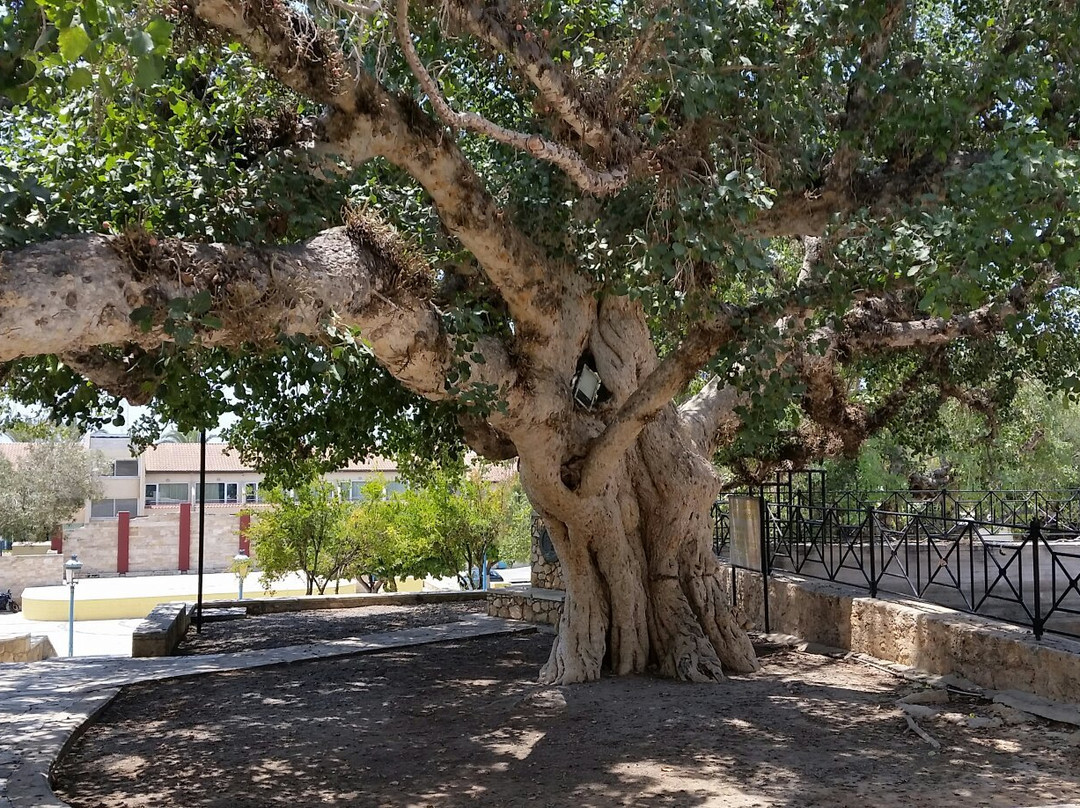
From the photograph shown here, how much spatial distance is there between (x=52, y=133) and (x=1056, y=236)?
6278 mm

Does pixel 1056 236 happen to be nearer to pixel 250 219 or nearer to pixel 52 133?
pixel 250 219

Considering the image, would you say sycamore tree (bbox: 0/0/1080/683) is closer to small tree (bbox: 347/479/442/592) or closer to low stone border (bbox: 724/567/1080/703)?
low stone border (bbox: 724/567/1080/703)

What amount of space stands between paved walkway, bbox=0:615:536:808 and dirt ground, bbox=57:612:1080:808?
8.1 inches

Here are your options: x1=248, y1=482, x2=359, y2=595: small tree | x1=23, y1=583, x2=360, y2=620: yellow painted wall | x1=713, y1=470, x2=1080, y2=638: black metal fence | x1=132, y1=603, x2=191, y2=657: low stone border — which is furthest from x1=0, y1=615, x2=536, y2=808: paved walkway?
x1=23, y1=583, x2=360, y2=620: yellow painted wall

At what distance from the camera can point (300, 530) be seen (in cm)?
2345

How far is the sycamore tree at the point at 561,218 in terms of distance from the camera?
5211 millimetres

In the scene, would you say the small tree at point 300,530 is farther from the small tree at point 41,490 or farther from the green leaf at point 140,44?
the green leaf at point 140,44

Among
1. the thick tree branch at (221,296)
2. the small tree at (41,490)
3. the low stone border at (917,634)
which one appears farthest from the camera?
the small tree at (41,490)

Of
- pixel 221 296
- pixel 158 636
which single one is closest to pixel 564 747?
pixel 221 296

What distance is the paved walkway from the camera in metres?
5.94

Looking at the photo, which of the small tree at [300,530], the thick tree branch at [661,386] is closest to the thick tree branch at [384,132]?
the thick tree branch at [661,386]

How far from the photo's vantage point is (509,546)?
1308 inches

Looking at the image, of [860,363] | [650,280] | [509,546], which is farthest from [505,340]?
[509,546]

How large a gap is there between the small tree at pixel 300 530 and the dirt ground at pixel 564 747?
14.1 m
